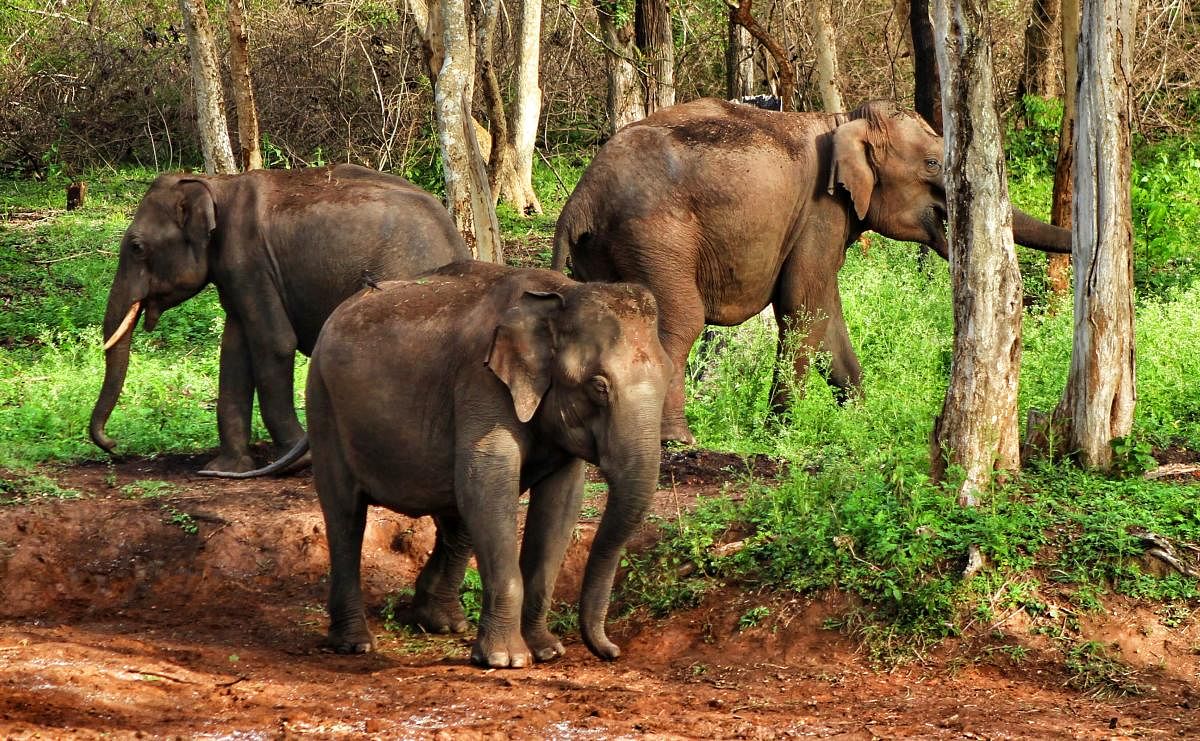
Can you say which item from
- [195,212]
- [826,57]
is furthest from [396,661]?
[826,57]

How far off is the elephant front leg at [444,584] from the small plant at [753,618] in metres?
1.32

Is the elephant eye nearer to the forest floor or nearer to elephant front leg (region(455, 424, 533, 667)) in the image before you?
elephant front leg (region(455, 424, 533, 667))

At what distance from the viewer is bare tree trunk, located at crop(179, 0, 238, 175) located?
48.6ft

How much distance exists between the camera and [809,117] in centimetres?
991

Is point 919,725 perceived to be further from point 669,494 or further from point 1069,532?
point 669,494

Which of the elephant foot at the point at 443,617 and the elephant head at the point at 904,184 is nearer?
the elephant foot at the point at 443,617

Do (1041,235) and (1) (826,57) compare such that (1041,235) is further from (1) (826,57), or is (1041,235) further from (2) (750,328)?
(1) (826,57)

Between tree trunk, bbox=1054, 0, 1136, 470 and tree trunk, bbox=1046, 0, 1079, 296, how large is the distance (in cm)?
397

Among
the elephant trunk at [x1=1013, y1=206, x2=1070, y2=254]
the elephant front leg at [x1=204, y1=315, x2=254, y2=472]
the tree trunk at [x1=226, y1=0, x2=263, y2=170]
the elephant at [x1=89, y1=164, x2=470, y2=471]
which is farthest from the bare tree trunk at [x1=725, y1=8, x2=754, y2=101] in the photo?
the elephant front leg at [x1=204, y1=315, x2=254, y2=472]

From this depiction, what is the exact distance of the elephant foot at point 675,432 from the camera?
356 inches

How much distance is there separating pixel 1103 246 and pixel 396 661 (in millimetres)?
3903

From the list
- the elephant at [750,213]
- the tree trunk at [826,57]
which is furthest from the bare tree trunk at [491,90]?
the elephant at [750,213]

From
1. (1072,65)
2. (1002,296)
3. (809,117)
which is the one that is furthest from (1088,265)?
(1072,65)

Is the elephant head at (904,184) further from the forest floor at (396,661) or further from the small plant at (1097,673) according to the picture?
the small plant at (1097,673)
